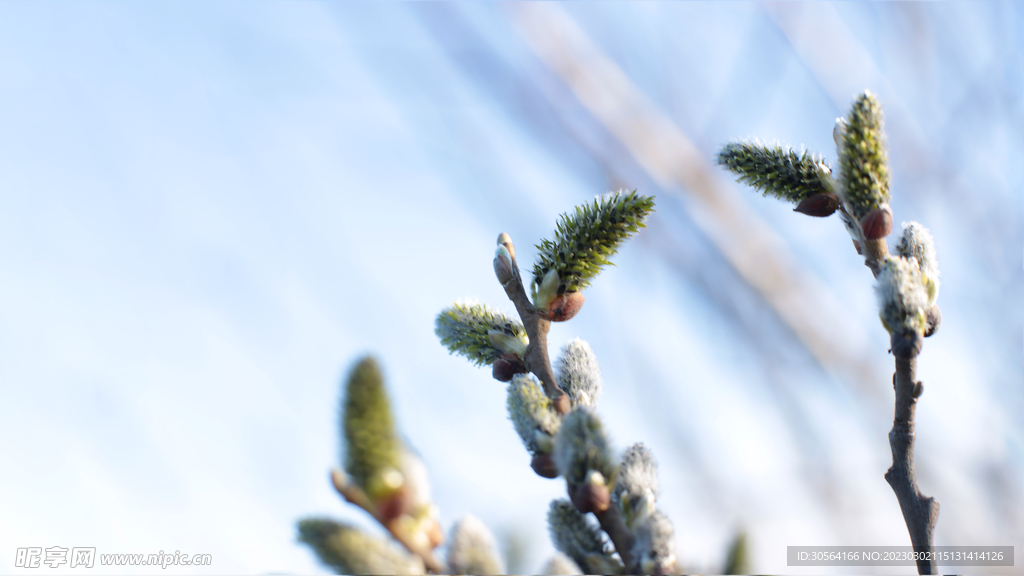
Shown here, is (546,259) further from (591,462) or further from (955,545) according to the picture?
(955,545)

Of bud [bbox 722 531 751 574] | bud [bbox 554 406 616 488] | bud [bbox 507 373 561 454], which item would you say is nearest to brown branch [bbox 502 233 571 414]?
bud [bbox 507 373 561 454]

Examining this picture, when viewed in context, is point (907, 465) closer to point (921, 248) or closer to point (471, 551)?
point (921, 248)

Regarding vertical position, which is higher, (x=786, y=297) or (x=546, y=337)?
(x=786, y=297)

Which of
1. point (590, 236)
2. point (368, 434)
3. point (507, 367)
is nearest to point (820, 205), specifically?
point (590, 236)

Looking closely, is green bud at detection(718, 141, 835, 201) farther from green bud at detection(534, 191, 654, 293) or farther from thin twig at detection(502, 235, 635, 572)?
thin twig at detection(502, 235, 635, 572)

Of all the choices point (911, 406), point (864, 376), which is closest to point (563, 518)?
point (911, 406)

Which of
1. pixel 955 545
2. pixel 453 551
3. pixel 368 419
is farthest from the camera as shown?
Result: pixel 955 545

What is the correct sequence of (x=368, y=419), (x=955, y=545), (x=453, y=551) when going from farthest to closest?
(x=955, y=545)
(x=453, y=551)
(x=368, y=419)
